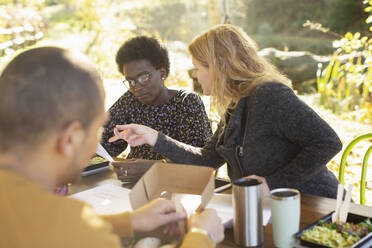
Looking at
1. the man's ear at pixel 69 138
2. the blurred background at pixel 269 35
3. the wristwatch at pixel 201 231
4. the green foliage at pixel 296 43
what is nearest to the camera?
the man's ear at pixel 69 138

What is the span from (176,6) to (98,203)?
8.11 metres

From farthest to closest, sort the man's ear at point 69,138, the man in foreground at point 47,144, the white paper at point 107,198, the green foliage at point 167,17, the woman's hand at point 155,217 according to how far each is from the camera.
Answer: the green foliage at point 167,17 → the white paper at point 107,198 → the woman's hand at point 155,217 → the man's ear at point 69,138 → the man in foreground at point 47,144

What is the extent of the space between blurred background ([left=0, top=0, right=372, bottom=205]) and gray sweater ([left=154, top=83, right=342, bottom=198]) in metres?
1.99

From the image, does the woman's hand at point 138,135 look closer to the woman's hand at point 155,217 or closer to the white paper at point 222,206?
the white paper at point 222,206

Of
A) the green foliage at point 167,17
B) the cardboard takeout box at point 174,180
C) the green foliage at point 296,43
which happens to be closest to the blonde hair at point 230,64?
the cardboard takeout box at point 174,180

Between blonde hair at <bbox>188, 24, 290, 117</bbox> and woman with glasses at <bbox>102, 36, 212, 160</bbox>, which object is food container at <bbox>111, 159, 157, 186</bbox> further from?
woman with glasses at <bbox>102, 36, 212, 160</bbox>

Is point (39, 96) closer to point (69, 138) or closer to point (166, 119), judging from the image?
point (69, 138)

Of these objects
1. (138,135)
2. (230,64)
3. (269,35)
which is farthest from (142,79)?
(269,35)

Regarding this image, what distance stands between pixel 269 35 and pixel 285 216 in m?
6.90

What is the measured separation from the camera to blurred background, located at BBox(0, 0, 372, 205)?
4.66m

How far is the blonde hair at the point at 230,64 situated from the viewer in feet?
5.96

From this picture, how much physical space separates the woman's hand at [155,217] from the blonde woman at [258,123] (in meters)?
0.59

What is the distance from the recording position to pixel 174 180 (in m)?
1.30

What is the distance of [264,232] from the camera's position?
1227 millimetres
